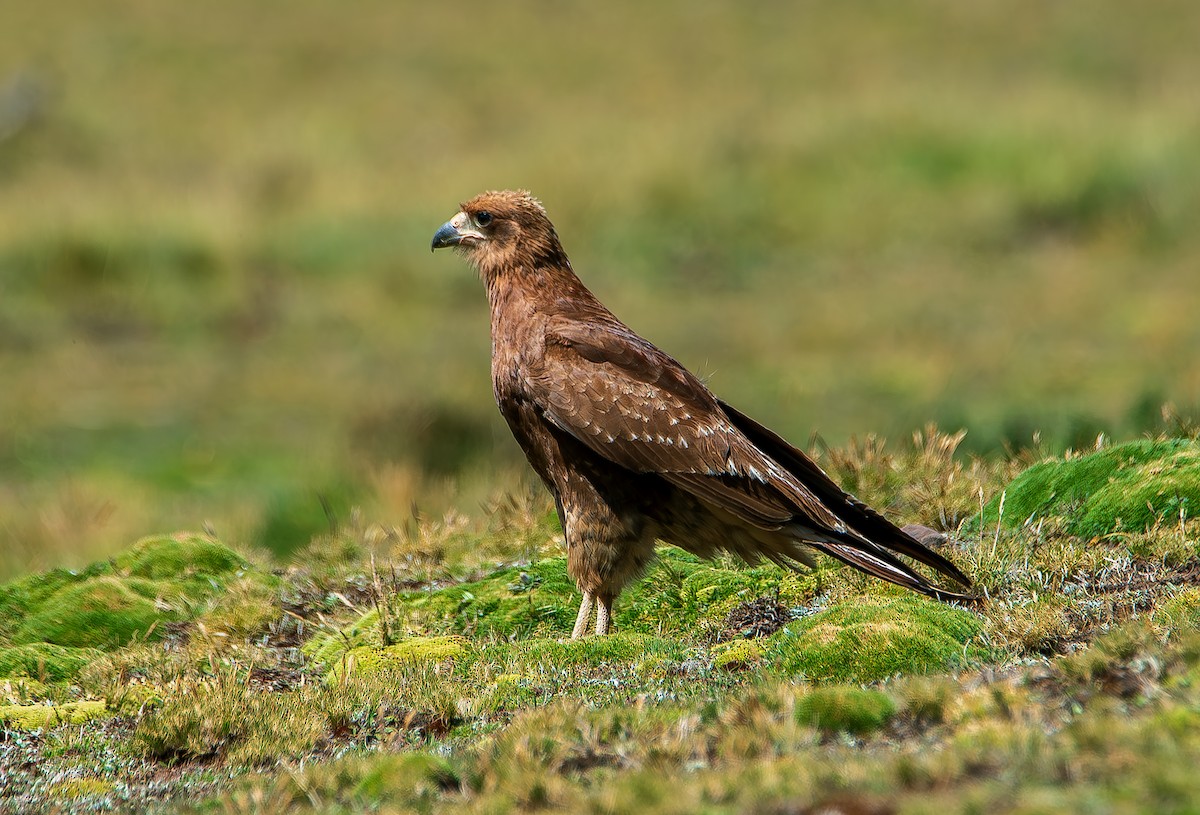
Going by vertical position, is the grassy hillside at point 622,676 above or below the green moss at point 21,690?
above

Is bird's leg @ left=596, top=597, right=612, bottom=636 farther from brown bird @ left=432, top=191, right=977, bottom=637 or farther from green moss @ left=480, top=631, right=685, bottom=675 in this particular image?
green moss @ left=480, top=631, right=685, bottom=675

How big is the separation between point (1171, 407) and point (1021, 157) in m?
14.8

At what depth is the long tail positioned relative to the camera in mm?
5938

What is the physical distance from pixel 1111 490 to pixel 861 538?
145 centimetres

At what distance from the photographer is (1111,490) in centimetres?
688

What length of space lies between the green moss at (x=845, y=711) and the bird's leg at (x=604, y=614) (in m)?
2.04

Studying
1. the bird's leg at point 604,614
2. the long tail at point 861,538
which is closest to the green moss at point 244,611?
the bird's leg at point 604,614

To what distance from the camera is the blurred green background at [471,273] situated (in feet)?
43.4

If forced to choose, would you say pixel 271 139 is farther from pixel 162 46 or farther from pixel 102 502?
pixel 102 502

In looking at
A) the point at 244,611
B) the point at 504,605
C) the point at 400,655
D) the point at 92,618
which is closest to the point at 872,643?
the point at 400,655

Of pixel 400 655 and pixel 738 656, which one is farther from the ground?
pixel 738 656

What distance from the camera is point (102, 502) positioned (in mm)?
10703

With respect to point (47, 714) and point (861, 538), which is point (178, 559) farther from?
point (861, 538)

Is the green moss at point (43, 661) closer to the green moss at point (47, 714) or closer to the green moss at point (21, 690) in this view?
the green moss at point (21, 690)
